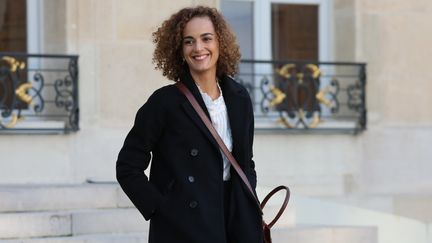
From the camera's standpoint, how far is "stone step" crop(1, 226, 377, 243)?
713 centimetres

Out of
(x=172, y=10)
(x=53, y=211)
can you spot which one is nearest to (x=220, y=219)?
(x=53, y=211)

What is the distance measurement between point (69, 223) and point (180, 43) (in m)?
3.25

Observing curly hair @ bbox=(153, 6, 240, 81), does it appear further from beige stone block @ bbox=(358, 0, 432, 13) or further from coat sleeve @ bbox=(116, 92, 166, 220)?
beige stone block @ bbox=(358, 0, 432, 13)

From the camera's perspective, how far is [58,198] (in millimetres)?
7766

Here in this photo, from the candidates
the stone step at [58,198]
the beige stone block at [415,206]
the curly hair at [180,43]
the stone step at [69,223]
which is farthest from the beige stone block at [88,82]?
the curly hair at [180,43]

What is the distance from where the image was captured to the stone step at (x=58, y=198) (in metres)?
7.59

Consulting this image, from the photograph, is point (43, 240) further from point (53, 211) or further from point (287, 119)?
point (287, 119)

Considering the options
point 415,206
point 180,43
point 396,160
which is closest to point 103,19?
point 396,160

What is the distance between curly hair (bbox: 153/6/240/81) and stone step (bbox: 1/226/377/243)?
2873 millimetres

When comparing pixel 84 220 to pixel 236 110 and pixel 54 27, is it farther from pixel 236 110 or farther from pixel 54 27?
pixel 236 110

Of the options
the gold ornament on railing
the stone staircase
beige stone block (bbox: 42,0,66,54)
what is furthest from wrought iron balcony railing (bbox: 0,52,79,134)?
the stone staircase

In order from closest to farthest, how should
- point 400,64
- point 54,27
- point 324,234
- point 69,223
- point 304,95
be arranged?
point 69,223
point 324,234
point 54,27
point 304,95
point 400,64

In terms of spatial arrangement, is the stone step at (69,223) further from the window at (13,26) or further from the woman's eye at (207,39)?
the woman's eye at (207,39)

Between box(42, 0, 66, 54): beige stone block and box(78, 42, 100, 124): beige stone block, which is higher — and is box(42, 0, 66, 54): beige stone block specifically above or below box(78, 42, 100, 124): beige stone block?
above
